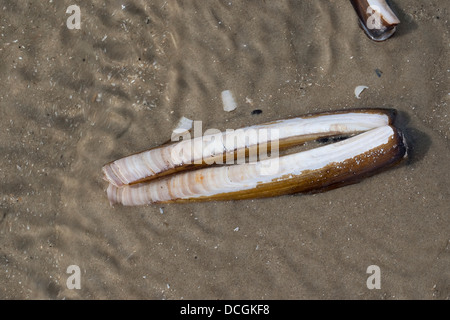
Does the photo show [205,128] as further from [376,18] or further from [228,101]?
[376,18]

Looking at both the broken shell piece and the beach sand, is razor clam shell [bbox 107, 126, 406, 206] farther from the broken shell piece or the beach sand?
the broken shell piece

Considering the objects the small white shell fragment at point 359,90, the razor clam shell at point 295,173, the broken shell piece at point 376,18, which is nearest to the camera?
the razor clam shell at point 295,173

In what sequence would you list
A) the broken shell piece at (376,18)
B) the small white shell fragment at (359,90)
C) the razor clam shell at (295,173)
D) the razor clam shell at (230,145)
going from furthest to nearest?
the small white shell fragment at (359,90) → the broken shell piece at (376,18) → the razor clam shell at (230,145) → the razor clam shell at (295,173)

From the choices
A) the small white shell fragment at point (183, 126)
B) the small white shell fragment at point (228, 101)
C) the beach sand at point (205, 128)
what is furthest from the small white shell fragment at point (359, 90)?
the small white shell fragment at point (183, 126)

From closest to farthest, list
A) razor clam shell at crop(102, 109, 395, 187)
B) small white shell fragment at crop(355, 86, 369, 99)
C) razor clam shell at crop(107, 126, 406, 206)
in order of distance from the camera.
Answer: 1. razor clam shell at crop(107, 126, 406, 206)
2. razor clam shell at crop(102, 109, 395, 187)
3. small white shell fragment at crop(355, 86, 369, 99)

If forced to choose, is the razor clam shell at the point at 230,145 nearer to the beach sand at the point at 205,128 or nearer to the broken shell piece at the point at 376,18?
the beach sand at the point at 205,128

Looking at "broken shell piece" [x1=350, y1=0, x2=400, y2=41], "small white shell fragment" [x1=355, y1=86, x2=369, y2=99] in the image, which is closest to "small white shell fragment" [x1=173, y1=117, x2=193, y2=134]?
"small white shell fragment" [x1=355, y1=86, x2=369, y2=99]

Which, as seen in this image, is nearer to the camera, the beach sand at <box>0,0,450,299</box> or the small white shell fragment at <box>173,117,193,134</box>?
the beach sand at <box>0,0,450,299</box>
